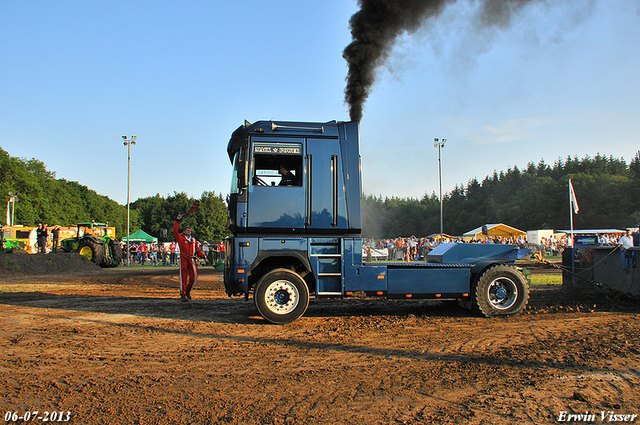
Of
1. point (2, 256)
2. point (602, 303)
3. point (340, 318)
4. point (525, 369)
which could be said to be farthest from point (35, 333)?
point (2, 256)

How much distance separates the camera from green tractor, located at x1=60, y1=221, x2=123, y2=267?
24062 millimetres

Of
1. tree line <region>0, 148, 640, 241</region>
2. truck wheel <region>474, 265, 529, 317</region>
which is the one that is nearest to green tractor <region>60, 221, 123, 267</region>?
truck wheel <region>474, 265, 529, 317</region>

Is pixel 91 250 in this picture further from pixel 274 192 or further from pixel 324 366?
pixel 324 366

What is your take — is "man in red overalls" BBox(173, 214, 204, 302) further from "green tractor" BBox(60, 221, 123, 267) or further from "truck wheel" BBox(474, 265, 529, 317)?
"green tractor" BBox(60, 221, 123, 267)

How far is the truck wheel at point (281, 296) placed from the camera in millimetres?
7359

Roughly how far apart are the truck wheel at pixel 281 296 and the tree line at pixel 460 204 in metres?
51.4

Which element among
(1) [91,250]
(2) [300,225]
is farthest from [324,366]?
(1) [91,250]

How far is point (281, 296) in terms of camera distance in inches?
296

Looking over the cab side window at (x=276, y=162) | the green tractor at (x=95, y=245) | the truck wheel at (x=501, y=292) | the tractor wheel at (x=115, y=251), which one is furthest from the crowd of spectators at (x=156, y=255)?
the truck wheel at (x=501, y=292)

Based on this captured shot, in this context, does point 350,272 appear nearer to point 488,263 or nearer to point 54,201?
point 488,263

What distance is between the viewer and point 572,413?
3.69 metres

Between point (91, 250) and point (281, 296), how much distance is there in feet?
67.8

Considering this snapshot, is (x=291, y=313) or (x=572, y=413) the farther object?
(x=291, y=313)

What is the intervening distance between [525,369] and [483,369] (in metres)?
0.48
